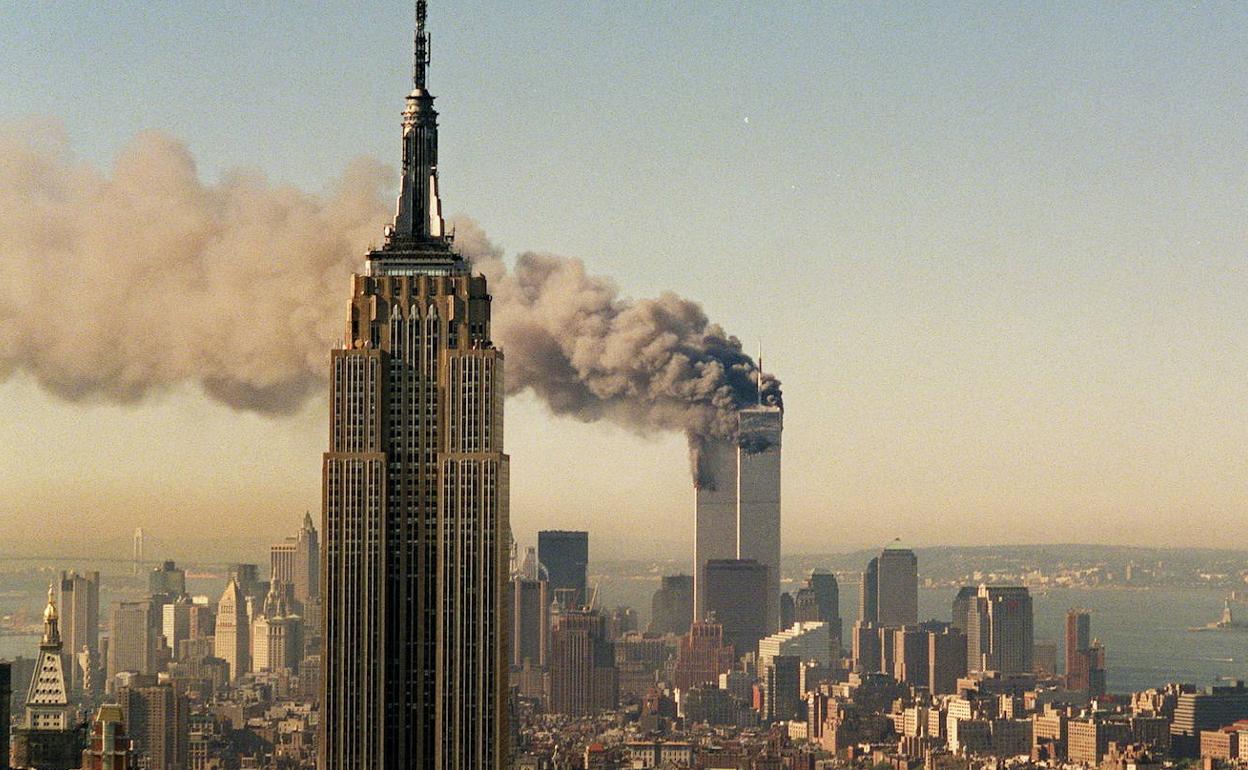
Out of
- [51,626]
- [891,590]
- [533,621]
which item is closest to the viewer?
[51,626]

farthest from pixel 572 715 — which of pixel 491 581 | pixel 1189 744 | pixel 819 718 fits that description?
pixel 491 581

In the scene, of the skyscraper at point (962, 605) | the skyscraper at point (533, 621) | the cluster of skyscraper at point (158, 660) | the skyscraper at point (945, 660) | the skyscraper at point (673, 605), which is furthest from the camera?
the skyscraper at point (945, 660)

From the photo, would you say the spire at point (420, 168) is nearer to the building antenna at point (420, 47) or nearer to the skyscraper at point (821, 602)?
the building antenna at point (420, 47)

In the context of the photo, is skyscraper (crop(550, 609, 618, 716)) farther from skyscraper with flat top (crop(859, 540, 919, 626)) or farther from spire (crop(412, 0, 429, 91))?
spire (crop(412, 0, 429, 91))

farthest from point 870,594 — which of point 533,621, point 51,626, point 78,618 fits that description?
point 51,626

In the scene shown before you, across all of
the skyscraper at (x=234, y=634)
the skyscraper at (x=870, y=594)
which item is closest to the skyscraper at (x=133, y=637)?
the skyscraper at (x=234, y=634)

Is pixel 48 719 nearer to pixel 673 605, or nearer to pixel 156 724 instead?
pixel 156 724

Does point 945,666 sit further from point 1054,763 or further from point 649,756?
point 649,756
